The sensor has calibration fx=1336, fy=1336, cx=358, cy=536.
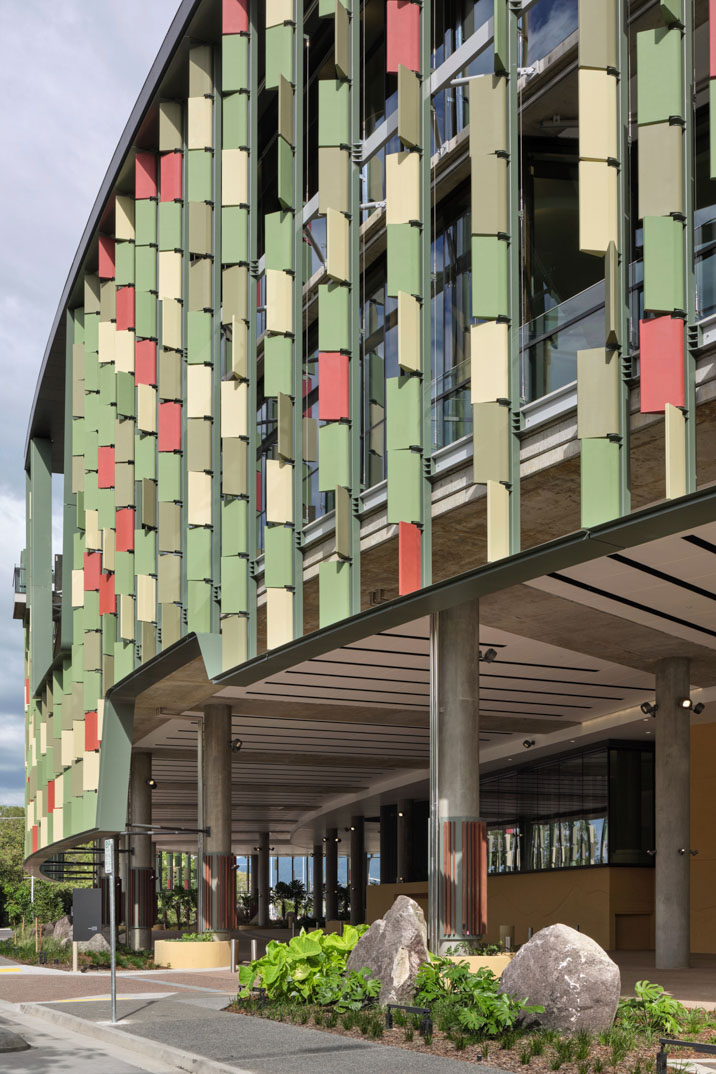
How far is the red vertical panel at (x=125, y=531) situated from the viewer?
129 feet

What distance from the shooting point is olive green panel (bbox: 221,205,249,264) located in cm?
3122

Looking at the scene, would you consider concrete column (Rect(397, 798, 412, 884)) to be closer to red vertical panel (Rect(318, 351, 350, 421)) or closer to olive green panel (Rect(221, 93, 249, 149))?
olive green panel (Rect(221, 93, 249, 149))

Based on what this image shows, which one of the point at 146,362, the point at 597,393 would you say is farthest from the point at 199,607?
the point at 597,393

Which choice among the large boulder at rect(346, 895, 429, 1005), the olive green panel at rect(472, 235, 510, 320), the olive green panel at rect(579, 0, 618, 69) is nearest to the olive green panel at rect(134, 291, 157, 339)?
the olive green panel at rect(472, 235, 510, 320)

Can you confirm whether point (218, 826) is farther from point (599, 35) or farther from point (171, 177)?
point (599, 35)

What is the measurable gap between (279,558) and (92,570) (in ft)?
60.6

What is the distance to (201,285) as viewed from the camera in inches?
1336

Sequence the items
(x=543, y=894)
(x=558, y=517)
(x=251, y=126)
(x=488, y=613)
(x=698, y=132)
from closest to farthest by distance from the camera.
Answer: (x=698, y=132)
(x=558, y=517)
(x=488, y=613)
(x=251, y=126)
(x=543, y=894)

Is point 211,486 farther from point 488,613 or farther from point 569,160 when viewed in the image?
point 569,160

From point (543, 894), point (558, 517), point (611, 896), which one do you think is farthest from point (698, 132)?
point (543, 894)

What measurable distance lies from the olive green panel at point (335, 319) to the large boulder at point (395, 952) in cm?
1087

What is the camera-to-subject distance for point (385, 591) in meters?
28.6

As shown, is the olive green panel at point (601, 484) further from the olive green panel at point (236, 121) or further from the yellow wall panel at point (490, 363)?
the olive green panel at point (236, 121)

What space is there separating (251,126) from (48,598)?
37592mm
